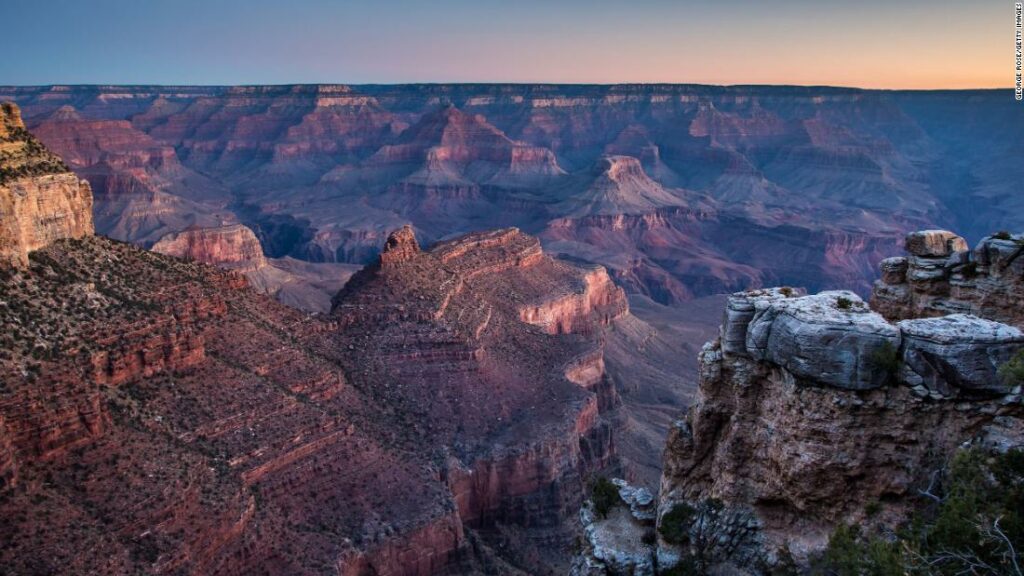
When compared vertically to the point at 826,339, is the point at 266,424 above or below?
below

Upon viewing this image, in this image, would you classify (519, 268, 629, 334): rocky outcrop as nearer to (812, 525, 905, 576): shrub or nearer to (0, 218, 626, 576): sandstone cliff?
(0, 218, 626, 576): sandstone cliff

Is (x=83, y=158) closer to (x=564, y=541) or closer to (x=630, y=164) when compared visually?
(x=630, y=164)

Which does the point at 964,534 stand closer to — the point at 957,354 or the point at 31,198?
the point at 957,354

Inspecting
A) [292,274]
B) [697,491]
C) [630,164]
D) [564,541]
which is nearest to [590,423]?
[564,541]

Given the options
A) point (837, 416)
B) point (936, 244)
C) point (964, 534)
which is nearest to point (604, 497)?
point (837, 416)

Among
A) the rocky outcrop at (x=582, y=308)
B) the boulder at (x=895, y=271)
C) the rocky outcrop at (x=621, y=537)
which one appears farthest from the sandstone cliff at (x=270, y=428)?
the boulder at (x=895, y=271)

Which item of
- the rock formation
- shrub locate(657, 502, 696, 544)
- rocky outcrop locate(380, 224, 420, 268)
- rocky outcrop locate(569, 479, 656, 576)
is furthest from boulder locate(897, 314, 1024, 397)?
rocky outcrop locate(380, 224, 420, 268)
